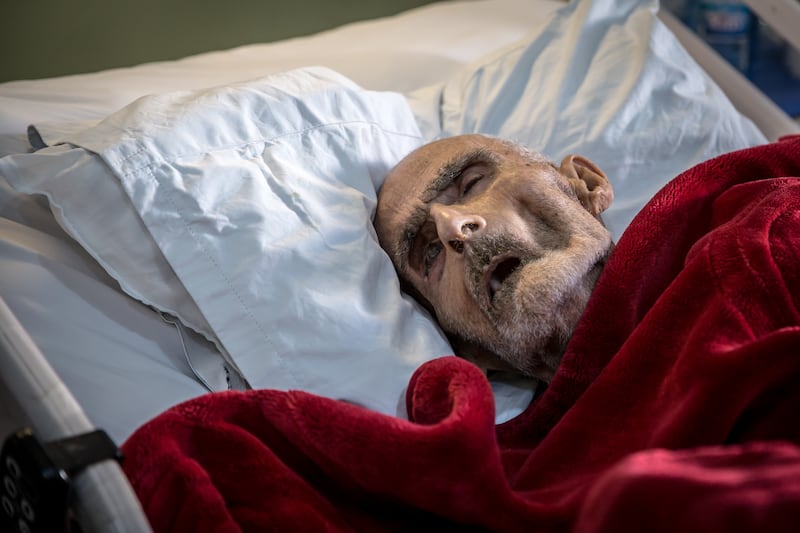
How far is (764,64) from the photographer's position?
7.86 feet

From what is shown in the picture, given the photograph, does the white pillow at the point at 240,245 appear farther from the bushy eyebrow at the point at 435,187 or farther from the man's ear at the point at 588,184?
the man's ear at the point at 588,184

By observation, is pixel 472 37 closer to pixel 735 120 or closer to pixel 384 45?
pixel 384 45

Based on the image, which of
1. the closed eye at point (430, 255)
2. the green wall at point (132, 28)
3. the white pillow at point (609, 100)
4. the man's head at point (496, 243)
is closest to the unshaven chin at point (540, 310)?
the man's head at point (496, 243)

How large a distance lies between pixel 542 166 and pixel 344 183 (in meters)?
0.27

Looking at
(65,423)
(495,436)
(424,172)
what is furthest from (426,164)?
(65,423)

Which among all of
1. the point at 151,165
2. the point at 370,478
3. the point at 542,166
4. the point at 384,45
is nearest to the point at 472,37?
the point at 384,45

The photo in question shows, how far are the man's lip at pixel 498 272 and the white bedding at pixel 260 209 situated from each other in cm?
10

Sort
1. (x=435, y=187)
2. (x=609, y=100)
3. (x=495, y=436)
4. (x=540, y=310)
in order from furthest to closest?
(x=609, y=100), (x=435, y=187), (x=540, y=310), (x=495, y=436)

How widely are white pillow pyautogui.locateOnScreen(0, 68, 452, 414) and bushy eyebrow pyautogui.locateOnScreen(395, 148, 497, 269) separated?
0.12 feet

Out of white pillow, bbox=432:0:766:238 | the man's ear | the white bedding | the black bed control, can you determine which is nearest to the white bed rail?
the black bed control

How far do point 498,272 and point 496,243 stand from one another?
4cm

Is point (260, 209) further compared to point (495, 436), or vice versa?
point (260, 209)

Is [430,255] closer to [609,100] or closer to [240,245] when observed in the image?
[240,245]

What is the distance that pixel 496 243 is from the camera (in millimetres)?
1038
